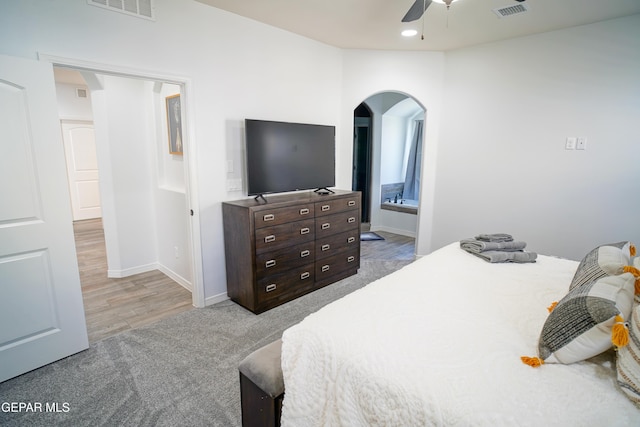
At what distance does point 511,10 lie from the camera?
2.78 m

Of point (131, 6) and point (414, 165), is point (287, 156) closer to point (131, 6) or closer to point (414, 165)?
point (131, 6)

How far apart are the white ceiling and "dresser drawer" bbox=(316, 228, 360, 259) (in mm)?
2134

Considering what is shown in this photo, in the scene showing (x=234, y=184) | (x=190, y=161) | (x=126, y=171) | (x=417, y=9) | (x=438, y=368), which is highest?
(x=417, y=9)

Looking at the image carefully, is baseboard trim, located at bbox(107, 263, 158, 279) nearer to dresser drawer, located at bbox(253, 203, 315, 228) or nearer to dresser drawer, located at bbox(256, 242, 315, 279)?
dresser drawer, located at bbox(256, 242, 315, 279)

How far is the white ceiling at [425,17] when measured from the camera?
2686mm

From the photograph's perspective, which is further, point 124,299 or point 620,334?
point 124,299

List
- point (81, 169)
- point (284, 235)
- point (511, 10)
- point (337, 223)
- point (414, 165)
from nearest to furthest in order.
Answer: point (511, 10)
point (284, 235)
point (337, 223)
point (414, 165)
point (81, 169)

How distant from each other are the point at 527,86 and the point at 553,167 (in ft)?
Answer: 3.01

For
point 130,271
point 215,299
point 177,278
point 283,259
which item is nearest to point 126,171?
point 130,271

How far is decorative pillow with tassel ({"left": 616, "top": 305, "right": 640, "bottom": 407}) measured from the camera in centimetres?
98

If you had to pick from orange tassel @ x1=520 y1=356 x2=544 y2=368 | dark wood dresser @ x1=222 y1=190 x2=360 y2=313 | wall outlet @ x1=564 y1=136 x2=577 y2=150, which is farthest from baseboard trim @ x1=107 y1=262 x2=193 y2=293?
wall outlet @ x1=564 y1=136 x2=577 y2=150

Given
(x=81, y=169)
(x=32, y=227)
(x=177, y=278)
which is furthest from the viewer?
(x=81, y=169)

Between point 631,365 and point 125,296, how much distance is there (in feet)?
12.4

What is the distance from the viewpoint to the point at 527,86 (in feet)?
11.5
